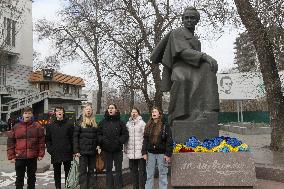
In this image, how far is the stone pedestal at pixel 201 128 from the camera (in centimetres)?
757

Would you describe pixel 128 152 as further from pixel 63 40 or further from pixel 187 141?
pixel 63 40

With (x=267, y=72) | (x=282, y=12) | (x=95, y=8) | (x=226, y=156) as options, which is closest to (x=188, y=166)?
(x=226, y=156)

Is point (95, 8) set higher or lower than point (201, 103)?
higher

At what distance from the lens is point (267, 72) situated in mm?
14953

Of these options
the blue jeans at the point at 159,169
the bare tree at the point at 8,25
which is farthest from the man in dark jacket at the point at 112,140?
the bare tree at the point at 8,25

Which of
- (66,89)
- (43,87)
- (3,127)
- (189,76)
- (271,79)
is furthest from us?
(66,89)

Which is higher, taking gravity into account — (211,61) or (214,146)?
(211,61)

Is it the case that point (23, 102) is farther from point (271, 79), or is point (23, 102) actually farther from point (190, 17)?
point (190, 17)

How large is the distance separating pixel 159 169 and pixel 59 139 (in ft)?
6.15

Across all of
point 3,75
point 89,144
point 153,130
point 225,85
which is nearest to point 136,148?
point 153,130

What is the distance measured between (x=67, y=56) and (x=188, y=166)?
2778cm

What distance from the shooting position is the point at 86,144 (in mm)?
6941

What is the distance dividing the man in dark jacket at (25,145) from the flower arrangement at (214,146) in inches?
94.7

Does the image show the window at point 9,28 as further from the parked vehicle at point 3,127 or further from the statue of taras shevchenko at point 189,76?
the statue of taras shevchenko at point 189,76
